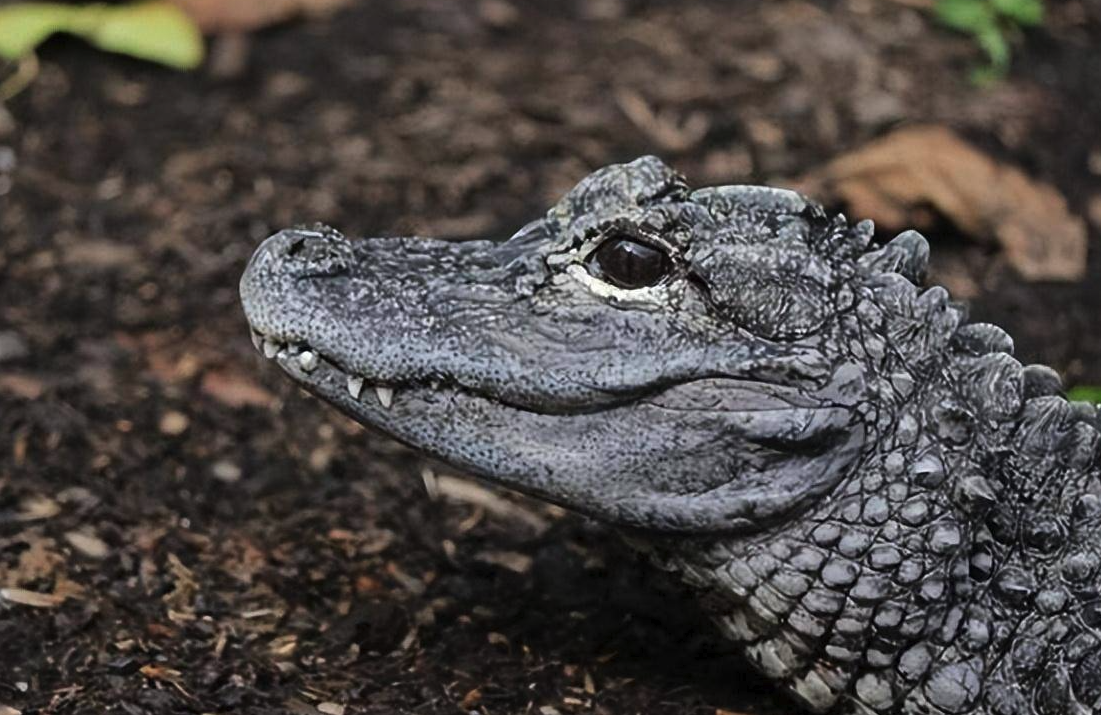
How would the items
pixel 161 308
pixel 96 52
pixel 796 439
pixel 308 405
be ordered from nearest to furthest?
pixel 796 439
pixel 308 405
pixel 161 308
pixel 96 52

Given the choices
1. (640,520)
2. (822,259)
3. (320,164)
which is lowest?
(320,164)

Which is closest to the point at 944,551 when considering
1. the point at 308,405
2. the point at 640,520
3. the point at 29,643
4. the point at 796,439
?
the point at 796,439

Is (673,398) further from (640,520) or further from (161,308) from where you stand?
(161,308)

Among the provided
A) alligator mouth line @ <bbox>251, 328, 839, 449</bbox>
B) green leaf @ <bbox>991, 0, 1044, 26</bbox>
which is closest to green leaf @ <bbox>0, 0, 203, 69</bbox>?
green leaf @ <bbox>991, 0, 1044, 26</bbox>

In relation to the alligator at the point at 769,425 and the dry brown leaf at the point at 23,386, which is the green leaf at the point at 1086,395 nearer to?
the alligator at the point at 769,425

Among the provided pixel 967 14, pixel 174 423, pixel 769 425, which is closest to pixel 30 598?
pixel 174 423

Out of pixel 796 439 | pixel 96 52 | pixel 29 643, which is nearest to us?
pixel 796 439

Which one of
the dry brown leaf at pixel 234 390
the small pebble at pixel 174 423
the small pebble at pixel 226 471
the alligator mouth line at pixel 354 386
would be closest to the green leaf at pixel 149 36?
the dry brown leaf at pixel 234 390
